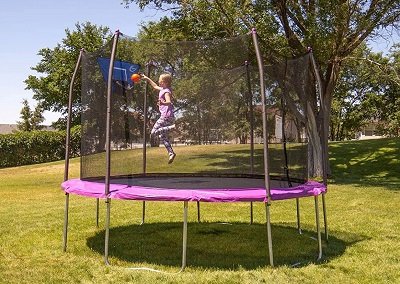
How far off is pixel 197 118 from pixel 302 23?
9380mm

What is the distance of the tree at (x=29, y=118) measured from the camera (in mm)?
47394

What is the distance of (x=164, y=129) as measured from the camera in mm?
6914

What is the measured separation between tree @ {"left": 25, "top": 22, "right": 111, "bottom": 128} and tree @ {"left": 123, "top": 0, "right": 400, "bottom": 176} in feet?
90.8

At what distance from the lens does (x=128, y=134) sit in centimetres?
680

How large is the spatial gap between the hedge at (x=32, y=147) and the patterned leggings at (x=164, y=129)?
22.8 metres

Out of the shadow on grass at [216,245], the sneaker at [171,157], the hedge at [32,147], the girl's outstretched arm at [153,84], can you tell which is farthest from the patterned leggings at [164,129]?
the hedge at [32,147]

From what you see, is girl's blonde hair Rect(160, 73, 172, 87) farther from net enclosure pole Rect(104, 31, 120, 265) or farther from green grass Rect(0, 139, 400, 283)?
net enclosure pole Rect(104, 31, 120, 265)

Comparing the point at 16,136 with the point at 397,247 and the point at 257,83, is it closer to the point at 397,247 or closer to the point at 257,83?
the point at 257,83

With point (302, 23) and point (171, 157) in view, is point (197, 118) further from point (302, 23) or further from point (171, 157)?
point (302, 23)

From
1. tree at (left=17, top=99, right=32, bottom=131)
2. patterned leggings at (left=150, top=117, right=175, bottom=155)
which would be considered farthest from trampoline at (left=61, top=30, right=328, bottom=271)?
tree at (left=17, top=99, right=32, bottom=131)

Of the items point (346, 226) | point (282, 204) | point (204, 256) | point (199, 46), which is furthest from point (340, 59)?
point (204, 256)

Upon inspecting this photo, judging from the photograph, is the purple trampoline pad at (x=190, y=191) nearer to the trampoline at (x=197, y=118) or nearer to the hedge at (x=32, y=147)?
the trampoline at (x=197, y=118)

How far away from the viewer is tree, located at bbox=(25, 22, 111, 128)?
140 feet

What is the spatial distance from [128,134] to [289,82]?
253 cm
